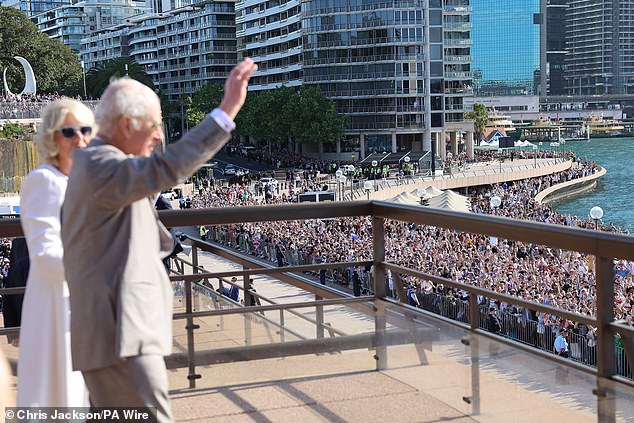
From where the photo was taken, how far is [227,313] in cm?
473

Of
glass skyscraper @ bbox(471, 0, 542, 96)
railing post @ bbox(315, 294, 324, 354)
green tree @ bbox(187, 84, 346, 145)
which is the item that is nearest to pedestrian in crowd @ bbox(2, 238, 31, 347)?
railing post @ bbox(315, 294, 324, 354)

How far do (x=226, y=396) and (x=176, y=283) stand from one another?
0.87 meters

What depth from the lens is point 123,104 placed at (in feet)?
7.82

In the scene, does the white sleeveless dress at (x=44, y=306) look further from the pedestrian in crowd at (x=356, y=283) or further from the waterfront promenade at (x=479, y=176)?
the waterfront promenade at (x=479, y=176)

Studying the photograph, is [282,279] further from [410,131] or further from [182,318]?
[410,131]

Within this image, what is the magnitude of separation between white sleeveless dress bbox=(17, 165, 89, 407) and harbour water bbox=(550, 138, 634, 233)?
2487 inches

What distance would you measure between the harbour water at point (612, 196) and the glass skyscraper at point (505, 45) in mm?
32420

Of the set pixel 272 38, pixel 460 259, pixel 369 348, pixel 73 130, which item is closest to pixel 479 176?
pixel 272 38

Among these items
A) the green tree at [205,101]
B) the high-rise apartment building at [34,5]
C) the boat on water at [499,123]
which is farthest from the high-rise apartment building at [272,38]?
the high-rise apartment building at [34,5]

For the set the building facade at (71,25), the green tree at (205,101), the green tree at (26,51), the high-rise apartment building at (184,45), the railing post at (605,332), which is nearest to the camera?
the railing post at (605,332)

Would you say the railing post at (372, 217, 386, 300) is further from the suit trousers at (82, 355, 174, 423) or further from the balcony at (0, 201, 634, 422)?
the suit trousers at (82, 355, 174, 423)

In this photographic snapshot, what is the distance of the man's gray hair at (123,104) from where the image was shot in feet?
7.82

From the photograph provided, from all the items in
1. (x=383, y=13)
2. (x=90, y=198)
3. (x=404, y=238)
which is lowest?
(x=404, y=238)

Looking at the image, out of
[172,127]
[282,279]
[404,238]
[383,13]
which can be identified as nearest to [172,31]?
[172,127]
